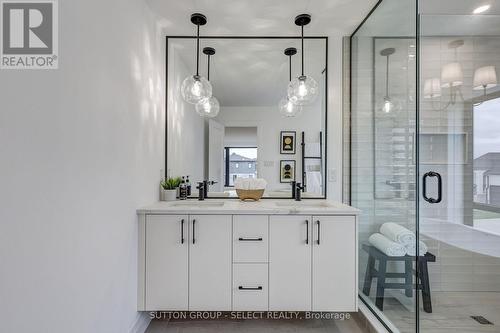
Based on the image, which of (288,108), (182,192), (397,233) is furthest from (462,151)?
(182,192)

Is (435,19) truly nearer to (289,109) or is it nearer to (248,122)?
(289,109)

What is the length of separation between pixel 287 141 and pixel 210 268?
1.30 metres

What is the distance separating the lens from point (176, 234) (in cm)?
187

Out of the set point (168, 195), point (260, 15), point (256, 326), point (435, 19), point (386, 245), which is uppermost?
point (260, 15)

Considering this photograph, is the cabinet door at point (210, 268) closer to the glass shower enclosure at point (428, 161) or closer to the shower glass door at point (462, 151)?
the glass shower enclosure at point (428, 161)

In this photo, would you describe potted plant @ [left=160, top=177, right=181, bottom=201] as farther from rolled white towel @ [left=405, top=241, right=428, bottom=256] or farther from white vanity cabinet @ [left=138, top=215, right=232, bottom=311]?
rolled white towel @ [left=405, top=241, right=428, bottom=256]

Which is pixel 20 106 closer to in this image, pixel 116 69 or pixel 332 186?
pixel 116 69

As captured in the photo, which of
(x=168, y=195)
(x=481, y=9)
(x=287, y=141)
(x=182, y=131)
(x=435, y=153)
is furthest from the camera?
(x=182, y=131)

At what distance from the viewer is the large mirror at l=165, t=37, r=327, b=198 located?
2.43m

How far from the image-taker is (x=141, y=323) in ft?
6.27

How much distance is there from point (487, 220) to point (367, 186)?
105 cm

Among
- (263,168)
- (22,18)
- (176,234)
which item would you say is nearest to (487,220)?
(263,168)

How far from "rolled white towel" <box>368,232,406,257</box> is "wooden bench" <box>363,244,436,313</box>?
0.09ft

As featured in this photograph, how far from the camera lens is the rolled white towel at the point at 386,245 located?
73.1 inches
